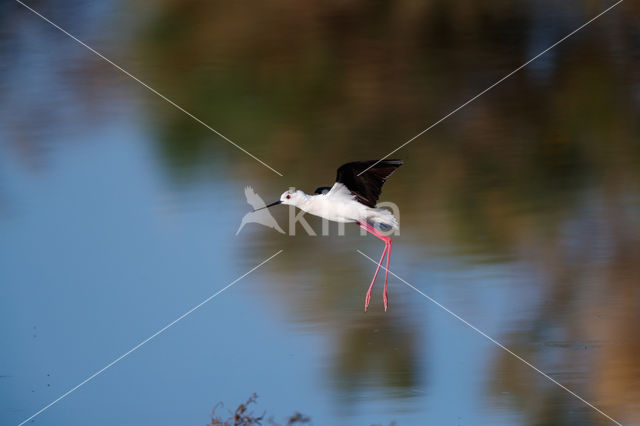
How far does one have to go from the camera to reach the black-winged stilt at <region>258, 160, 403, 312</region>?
9.95 ft

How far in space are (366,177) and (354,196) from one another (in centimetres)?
8

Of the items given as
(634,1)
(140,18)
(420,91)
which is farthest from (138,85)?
(634,1)

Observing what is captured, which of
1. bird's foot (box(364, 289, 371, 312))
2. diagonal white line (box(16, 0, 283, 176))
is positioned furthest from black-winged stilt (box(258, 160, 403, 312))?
diagonal white line (box(16, 0, 283, 176))

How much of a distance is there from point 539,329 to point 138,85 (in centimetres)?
279

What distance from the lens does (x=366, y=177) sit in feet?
10.1

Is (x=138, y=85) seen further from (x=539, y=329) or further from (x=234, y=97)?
(x=539, y=329)

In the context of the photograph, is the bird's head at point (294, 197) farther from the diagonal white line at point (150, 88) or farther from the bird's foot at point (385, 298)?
the diagonal white line at point (150, 88)

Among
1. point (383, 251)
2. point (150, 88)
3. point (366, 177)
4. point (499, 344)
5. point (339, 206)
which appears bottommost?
point (499, 344)

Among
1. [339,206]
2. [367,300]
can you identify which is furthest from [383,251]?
[339,206]

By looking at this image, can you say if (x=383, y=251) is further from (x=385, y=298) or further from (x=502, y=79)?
(x=502, y=79)

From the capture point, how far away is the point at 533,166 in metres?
4.48

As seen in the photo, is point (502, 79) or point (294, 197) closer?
point (294, 197)

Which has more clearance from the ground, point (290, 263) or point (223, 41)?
point (223, 41)

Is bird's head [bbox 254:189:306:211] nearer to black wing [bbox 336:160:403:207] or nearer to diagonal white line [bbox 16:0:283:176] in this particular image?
black wing [bbox 336:160:403:207]
